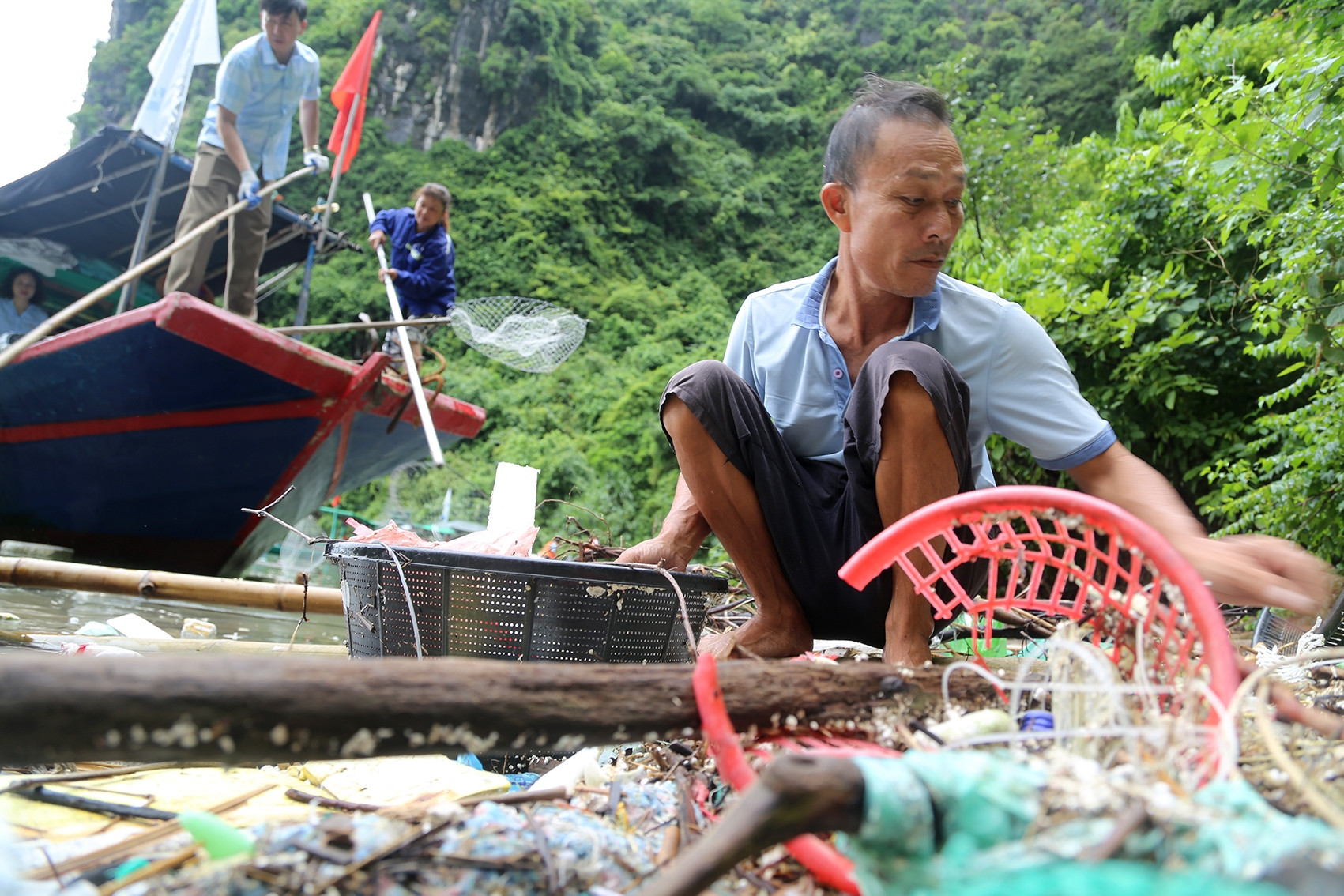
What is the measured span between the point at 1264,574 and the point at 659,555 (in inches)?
45.5

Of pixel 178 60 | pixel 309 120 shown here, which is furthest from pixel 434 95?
pixel 309 120

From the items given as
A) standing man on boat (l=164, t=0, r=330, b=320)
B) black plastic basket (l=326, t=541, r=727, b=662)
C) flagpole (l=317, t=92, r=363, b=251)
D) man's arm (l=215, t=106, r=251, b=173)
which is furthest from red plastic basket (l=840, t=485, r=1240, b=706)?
flagpole (l=317, t=92, r=363, b=251)

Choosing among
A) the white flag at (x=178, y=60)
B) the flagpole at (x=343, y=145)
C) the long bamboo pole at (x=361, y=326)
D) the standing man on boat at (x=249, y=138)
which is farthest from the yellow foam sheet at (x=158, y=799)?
the white flag at (x=178, y=60)

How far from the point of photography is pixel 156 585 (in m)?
3.64

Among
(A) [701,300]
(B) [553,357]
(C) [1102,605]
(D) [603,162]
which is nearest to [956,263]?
(B) [553,357]

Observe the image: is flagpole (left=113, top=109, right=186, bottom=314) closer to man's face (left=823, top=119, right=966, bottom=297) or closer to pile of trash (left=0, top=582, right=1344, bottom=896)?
man's face (left=823, top=119, right=966, bottom=297)

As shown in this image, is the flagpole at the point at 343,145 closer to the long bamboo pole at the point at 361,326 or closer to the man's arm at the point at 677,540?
the long bamboo pole at the point at 361,326

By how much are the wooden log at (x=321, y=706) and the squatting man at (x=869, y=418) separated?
835 millimetres

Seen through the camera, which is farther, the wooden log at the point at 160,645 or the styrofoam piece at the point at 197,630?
the styrofoam piece at the point at 197,630

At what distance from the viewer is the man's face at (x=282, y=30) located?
523cm

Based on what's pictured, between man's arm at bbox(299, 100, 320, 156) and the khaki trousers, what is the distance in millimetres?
504

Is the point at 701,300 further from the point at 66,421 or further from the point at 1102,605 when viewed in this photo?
the point at 1102,605

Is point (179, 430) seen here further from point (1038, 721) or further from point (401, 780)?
point (1038, 721)

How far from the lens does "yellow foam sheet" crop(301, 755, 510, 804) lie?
4.46 feet
